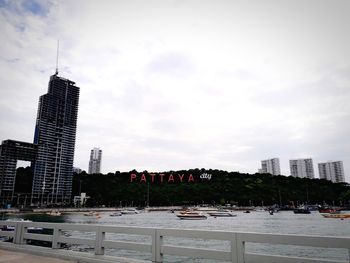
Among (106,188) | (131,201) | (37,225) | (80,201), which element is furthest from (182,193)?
(37,225)

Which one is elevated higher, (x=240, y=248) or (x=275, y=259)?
(x=240, y=248)

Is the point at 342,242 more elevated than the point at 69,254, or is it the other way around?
the point at 342,242

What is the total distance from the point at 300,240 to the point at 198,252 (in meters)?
2.78

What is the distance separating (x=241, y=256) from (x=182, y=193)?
186480 mm

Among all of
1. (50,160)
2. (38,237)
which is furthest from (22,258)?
(50,160)

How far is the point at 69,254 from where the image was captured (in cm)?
1061

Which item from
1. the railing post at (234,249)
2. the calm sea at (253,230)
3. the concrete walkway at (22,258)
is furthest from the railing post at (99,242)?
the calm sea at (253,230)

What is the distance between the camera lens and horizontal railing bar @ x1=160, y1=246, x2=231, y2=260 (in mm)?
8117

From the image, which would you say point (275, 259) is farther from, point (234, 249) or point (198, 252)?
point (198, 252)

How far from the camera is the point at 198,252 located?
28.3ft


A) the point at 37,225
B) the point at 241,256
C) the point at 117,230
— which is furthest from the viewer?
the point at 37,225

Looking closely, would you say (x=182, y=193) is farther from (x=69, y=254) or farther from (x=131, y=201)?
(x=69, y=254)

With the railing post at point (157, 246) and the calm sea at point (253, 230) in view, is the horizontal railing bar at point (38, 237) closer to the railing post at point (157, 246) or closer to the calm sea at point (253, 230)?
the railing post at point (157, 246)

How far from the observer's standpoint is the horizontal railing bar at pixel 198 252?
8117mm
